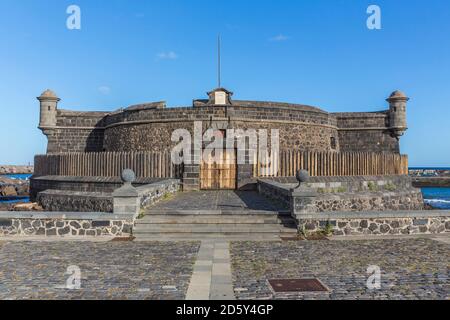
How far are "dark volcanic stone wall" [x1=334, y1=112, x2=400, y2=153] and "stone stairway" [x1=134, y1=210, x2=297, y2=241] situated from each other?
73.7ft

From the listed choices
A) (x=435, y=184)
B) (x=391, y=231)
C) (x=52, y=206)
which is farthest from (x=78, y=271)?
(x=435, y=184)

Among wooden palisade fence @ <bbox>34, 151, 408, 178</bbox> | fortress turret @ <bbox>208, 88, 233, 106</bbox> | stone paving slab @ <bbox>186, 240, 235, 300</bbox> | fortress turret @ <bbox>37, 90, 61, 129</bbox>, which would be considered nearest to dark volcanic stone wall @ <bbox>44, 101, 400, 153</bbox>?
fortress turret @ <bbox>37, 90, 61, 129</bbox>

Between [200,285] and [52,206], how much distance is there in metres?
14.1

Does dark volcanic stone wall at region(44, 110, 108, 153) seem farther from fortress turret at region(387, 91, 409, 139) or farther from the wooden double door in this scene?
fortress turret at region(387, 91, 409, 139)

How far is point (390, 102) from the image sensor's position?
29.4 metres

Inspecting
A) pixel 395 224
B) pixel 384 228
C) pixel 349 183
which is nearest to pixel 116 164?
pixel 349 183

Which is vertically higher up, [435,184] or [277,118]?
[277,118]

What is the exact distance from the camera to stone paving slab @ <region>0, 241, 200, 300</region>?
4742 mm

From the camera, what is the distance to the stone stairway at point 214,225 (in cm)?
862

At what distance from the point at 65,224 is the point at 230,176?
956 centimetres

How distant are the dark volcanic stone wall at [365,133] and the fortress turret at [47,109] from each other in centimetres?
2386

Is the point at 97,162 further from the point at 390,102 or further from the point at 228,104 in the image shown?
the point at 390,102

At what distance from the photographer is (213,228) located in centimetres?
890

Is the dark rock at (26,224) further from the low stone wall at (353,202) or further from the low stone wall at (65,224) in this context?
the low stone wall at (353,202)
